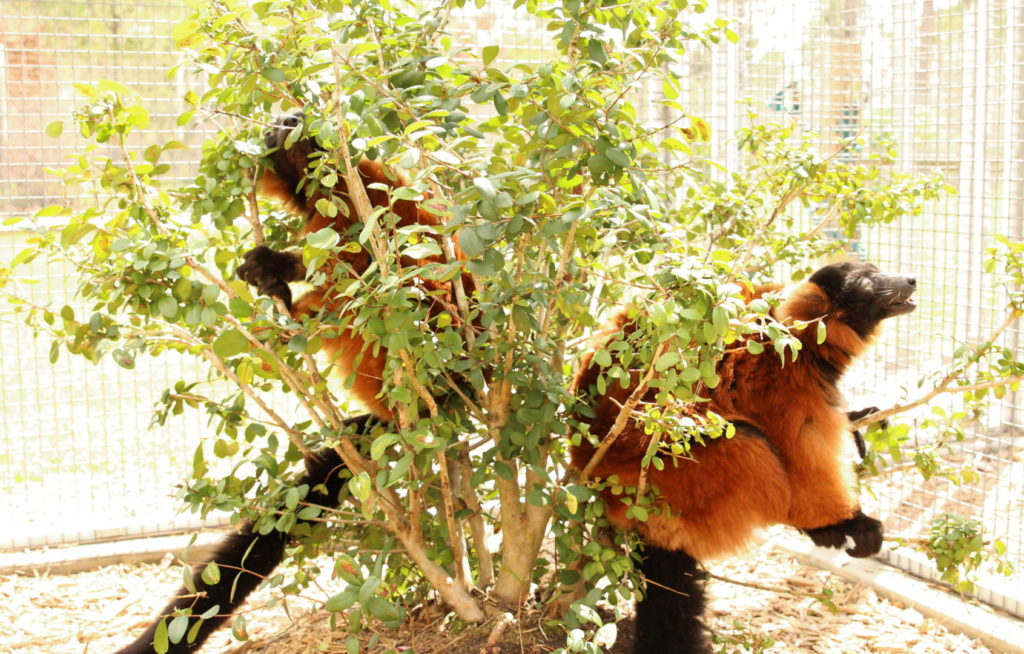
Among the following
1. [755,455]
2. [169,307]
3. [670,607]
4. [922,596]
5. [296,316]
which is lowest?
[922,596]

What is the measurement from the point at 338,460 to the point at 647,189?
1.57 m

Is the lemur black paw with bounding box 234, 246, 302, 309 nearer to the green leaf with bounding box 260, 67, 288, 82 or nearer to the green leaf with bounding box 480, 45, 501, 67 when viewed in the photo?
the green leaf with bounding box 260, 67, 288, 82

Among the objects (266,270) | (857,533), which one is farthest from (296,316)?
(857,533)

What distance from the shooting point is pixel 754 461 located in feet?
9.42

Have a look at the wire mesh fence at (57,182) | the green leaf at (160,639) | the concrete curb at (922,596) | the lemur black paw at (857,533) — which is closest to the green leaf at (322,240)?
the green leaf at (160,639)

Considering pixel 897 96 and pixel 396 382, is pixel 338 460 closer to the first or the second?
pixel 396 382

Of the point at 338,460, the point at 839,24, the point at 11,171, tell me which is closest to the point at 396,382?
the point at 338,460

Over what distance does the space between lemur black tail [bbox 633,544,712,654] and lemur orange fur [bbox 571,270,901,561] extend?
49 mm

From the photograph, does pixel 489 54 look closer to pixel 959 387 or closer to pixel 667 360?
pixel 667 360

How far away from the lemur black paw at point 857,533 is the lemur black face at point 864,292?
63 centimetres

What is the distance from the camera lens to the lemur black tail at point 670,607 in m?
2.76

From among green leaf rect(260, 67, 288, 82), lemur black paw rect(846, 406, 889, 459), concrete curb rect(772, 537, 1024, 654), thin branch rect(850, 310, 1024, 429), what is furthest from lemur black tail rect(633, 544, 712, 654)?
green leaf rect(260, 67, 288, 82)

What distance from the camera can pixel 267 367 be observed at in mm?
2623

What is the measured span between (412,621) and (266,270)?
50.9 inches
